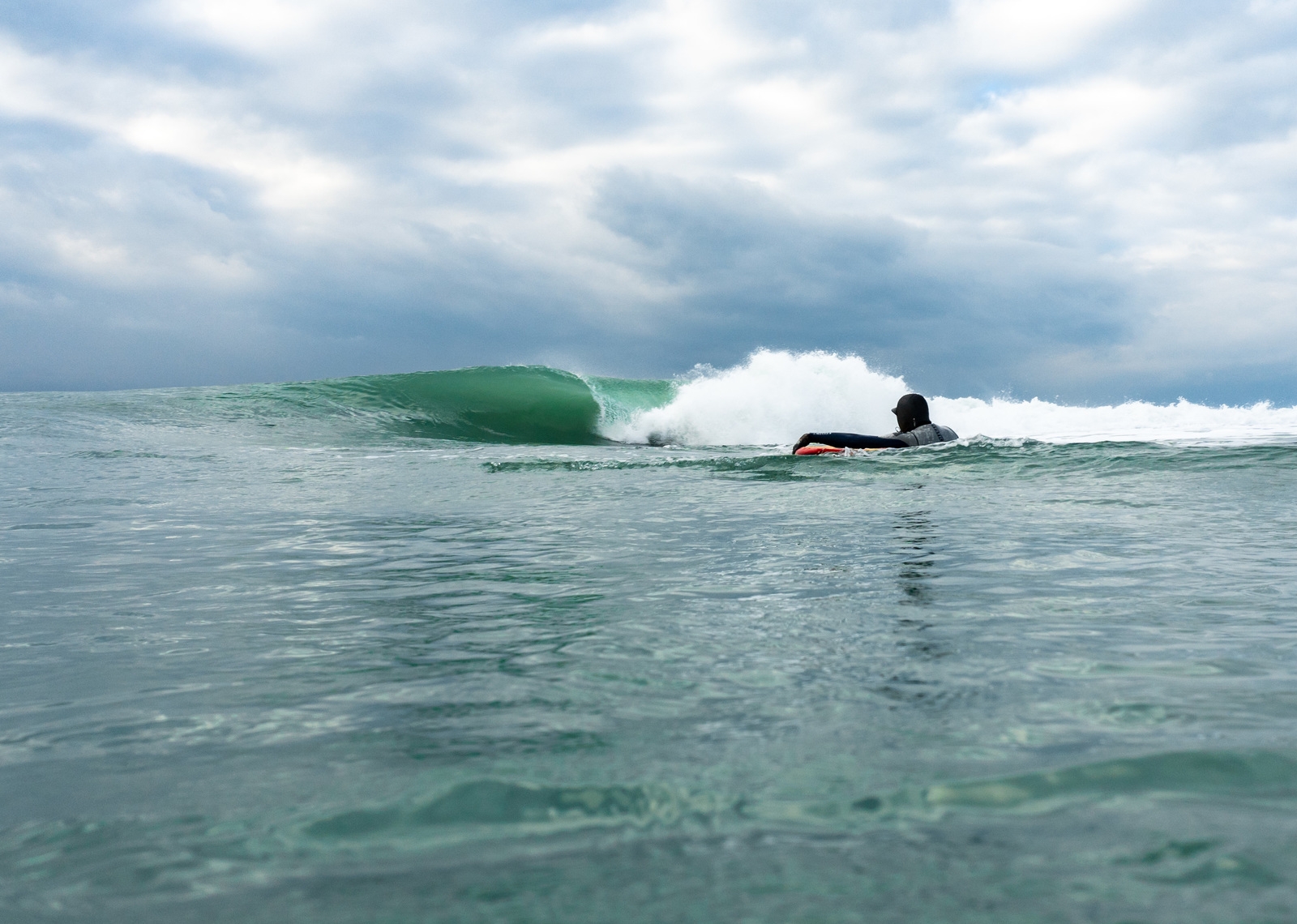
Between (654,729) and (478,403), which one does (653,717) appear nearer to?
(654,729)

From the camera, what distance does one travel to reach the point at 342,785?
192 centimetres

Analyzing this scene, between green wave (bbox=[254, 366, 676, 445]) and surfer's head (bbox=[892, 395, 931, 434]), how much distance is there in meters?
9.63

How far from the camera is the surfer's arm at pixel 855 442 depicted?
11486mm

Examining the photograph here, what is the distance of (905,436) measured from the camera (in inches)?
466

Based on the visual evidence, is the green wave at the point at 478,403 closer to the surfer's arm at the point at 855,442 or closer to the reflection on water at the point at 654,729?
the surfer's arm at the point at 855,442

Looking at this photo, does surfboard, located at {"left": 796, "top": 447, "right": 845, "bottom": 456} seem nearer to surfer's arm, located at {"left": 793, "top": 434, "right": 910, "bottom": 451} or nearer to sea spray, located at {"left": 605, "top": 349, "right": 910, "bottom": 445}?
surfer's arm, located at {"left": 793, "top": 434, "right": 910, "bottom": 451}

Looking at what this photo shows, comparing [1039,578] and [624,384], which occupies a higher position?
[624,384]

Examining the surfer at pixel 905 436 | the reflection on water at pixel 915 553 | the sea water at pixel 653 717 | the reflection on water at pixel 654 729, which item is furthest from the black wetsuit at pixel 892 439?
the reflection on water at pixel 654 729

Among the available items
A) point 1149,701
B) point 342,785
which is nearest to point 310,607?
point 342,785

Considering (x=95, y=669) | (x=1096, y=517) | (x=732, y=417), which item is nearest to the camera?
(x=95, y=669)

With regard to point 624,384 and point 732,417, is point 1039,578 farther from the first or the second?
point 624,384

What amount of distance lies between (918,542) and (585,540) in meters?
2.12

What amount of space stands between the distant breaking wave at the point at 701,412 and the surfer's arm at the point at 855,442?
6399 millimetres

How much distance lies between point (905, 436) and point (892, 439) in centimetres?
22
